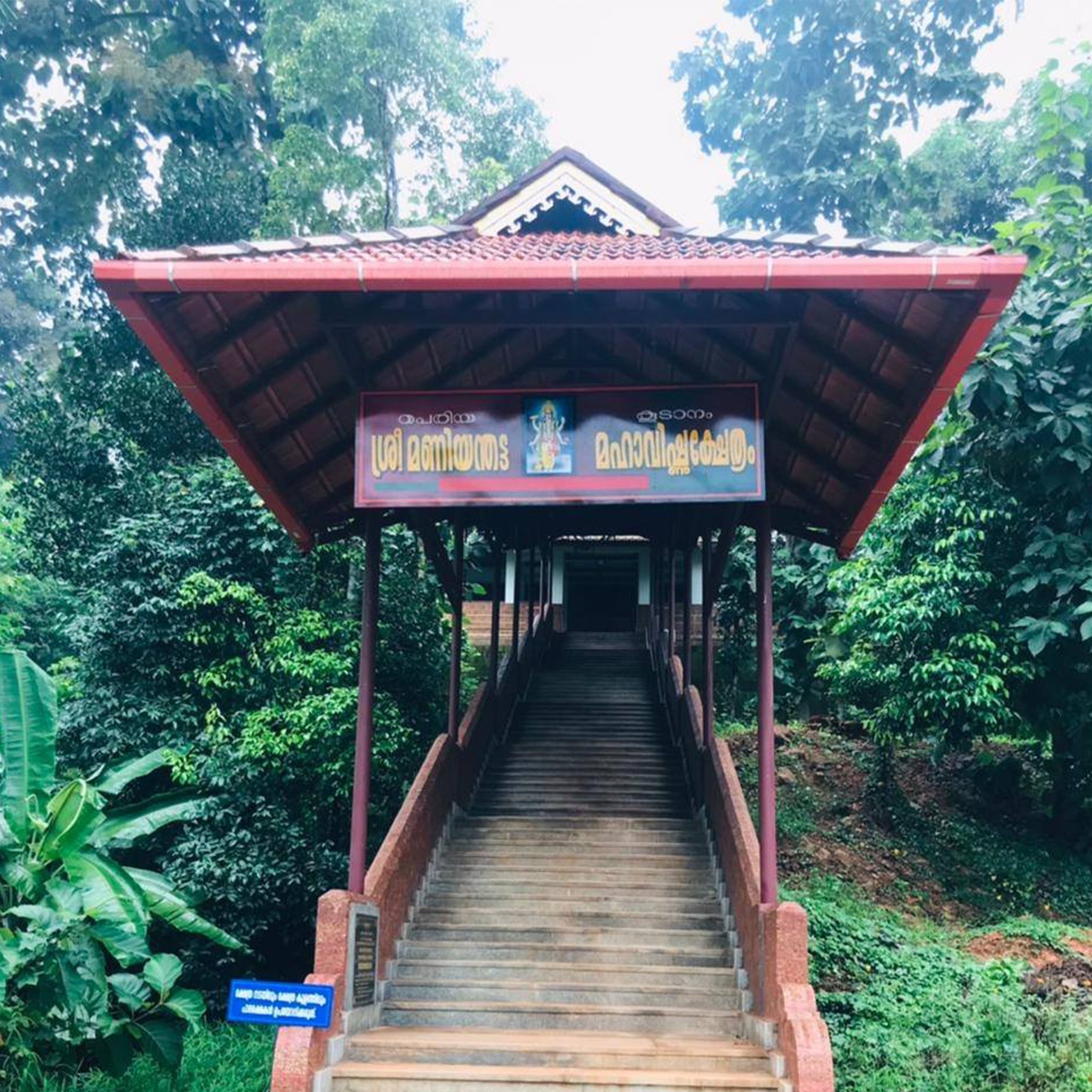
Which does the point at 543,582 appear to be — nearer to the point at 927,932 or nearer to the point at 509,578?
the point at 509,578

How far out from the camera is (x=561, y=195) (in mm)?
7785

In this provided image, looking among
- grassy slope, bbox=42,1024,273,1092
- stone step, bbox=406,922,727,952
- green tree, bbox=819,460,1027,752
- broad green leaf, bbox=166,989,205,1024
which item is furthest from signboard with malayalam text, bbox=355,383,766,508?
green tree, bbox=819,460,1027,752

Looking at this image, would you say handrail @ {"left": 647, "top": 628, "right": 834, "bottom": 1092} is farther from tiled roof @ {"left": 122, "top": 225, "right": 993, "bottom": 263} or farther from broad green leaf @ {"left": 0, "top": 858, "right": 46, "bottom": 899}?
broad green leaf @ {"left": 0, "top": 858, "right": 46, "bottom": 899}

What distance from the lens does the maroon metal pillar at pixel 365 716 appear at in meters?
6.68

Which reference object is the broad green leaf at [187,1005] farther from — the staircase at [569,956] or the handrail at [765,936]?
the handrail at [765,936]

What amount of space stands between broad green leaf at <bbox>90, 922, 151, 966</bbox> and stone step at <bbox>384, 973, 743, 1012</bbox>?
170 cm

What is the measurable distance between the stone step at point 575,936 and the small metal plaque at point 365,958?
87cm

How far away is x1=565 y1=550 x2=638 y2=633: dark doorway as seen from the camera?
Result: 23.4m

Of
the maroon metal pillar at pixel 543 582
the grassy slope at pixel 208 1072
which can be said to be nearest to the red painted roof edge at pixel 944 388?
the grassy slope at pixel 208 1072

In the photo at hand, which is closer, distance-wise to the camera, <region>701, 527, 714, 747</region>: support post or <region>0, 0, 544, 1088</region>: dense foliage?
<region>701, 527, 714, 747</region>: support post

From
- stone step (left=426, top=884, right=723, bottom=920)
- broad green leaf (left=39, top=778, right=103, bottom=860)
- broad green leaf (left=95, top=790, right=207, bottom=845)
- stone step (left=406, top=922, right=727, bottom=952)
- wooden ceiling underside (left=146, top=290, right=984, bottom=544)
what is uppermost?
wooden ceiling underside (left=146, top=290, right=984, bottom=544)

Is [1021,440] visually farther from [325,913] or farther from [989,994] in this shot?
[325,913]

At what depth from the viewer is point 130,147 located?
18.2m

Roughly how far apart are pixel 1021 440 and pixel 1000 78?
12854 millimetres
